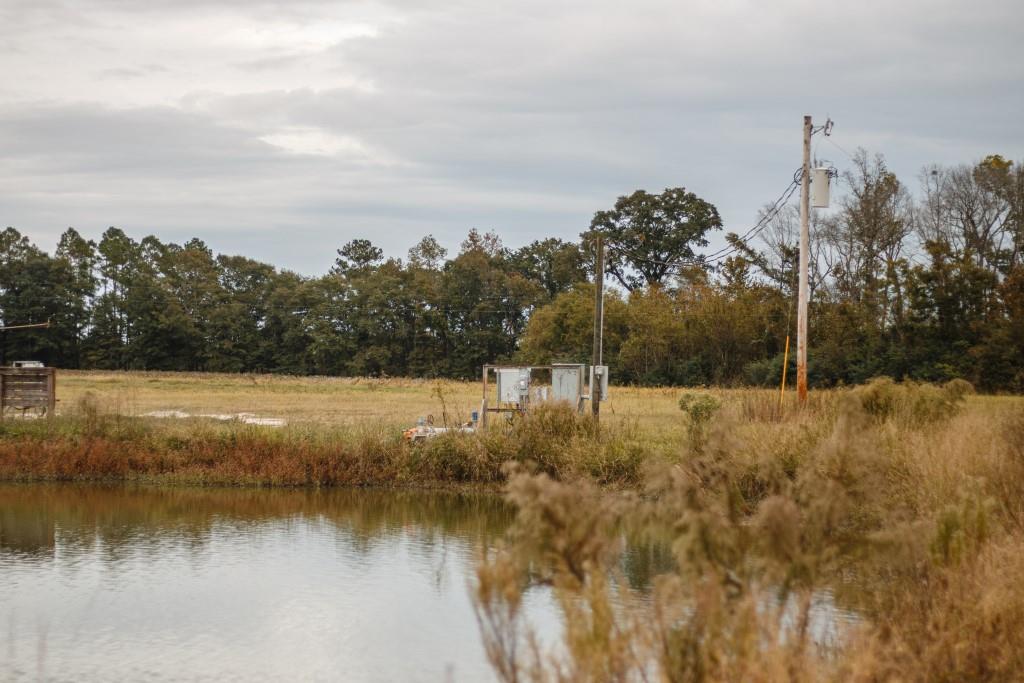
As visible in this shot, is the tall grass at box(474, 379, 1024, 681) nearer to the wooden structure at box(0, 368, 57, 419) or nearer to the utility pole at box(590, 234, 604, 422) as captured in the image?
the utility pole at box(590, 234, 604, 422)

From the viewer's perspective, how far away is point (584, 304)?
67000 millimetres

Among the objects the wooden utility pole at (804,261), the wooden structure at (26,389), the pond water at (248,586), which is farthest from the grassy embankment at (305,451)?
the wooden utility pole at (804,261)

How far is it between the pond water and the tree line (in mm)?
20533

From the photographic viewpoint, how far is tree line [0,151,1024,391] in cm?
5012

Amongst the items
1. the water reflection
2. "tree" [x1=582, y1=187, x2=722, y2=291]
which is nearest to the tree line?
"tree" [x1=582, y1=187, x2=722, y2=291]

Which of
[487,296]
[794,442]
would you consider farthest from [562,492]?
[487,296]

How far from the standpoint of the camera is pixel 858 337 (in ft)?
170

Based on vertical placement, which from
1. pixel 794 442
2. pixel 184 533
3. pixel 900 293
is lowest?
pixel 184 533

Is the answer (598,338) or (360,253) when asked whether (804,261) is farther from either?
(360,253)

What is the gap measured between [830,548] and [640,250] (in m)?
69.7

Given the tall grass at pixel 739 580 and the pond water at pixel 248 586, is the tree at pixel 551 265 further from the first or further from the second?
the tall grass at pixel 739 580

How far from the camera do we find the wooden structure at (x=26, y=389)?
26.9 meters

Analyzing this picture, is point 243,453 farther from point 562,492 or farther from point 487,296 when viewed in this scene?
point 487,296

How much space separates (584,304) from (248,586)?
53.4 meters
